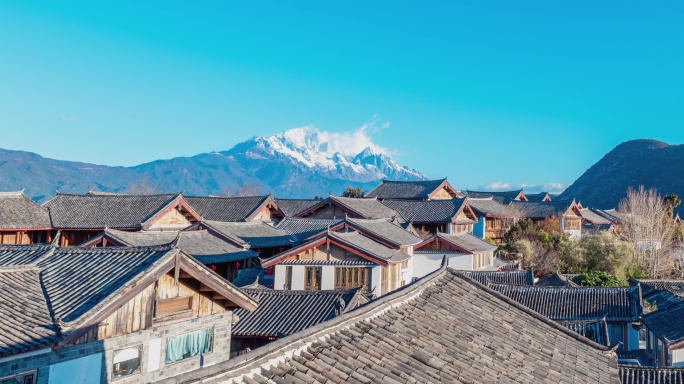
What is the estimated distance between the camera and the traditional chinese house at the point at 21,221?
38.0m

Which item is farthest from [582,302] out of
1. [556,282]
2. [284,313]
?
[284,313]

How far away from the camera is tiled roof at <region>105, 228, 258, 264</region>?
3275cm

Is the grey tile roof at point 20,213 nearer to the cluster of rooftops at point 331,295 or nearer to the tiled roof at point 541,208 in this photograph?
the cluster of rooftops at point 331,295

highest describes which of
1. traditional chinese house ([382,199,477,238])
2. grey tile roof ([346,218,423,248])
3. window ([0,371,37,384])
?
traditional chinese house ([382,199,477,238])

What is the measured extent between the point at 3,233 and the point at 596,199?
106801 millimetres

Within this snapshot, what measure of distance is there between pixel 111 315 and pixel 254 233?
3128 centimetres

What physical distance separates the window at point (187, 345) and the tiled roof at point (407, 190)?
49.3 meters

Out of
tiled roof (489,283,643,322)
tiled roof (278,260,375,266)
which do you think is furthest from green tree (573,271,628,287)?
tiled roof (278,260,375,266)

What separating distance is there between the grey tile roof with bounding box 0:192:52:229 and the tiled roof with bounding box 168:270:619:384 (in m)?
37.3

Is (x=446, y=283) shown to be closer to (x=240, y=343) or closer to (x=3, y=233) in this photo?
(x=240, y=343)

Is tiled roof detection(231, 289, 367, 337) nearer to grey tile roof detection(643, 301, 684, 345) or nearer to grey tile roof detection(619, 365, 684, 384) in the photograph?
grey tile roof detection(619, 365, 684, 384)

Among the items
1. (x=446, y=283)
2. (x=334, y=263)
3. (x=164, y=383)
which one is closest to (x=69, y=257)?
(x=446, y=283)

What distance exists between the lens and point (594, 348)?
9.79 m

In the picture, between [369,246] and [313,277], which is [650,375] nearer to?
[369,246]
